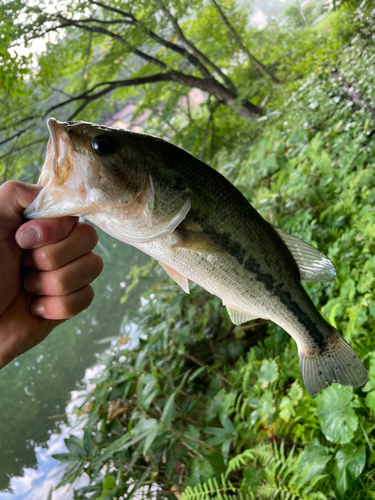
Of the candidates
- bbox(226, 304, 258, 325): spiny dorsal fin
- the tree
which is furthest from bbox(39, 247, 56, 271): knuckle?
the tree

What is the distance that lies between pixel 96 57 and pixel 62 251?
7172 millimetres

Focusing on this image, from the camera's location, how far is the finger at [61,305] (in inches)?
49.2

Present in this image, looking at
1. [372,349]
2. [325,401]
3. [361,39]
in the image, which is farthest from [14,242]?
[361,39]

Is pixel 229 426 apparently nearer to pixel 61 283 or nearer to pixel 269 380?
pixel 269 380

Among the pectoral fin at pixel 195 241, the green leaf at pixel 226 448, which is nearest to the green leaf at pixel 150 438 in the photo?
the green leaf at pixel 226 448

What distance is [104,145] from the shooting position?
1061mm

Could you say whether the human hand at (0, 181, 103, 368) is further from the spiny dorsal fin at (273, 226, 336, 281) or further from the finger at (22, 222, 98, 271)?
the spiny dorsal fin at (273, 226, 336, 281)

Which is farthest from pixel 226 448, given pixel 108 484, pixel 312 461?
pixel 108 484

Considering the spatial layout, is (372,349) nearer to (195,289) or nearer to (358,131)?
(195,289)

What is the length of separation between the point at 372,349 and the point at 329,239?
3.95ft

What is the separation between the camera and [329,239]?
2977 millimetres

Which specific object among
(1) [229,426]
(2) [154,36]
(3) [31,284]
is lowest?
(1) [229,426]

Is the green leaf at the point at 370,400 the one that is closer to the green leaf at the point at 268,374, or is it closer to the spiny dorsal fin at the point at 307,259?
the green leaf at the point at 268,374

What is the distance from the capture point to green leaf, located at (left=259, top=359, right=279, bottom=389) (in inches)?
95.7
